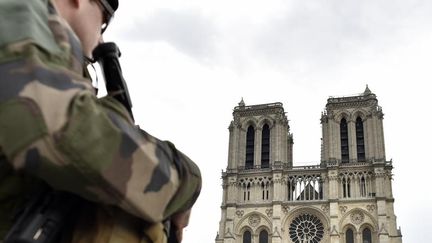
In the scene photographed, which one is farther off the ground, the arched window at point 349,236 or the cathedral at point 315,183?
the cathedral at point 315,183

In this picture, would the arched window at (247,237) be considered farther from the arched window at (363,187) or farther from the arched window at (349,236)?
the arched window at (363,187)

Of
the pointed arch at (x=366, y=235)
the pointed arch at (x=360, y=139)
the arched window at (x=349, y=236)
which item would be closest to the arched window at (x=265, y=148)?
the pointed arch at (x=360, y=139)

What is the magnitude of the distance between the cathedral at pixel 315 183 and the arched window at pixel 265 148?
0.24 ft

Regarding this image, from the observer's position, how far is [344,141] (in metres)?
35.0

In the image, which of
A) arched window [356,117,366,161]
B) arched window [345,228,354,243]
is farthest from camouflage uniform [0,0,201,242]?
arched window [356,117,366,161]

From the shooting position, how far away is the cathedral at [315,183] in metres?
32.1

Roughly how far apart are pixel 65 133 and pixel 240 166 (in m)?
34.8

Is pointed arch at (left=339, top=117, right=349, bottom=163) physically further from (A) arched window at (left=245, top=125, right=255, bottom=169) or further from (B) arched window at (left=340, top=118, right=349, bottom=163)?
(A) arched window at (left=245, top=125, right=255, bottom=169)

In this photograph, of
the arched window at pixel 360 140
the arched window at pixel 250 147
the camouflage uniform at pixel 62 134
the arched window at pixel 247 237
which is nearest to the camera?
the camouflage uniform at pixel 62 134

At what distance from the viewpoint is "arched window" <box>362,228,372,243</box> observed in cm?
3144

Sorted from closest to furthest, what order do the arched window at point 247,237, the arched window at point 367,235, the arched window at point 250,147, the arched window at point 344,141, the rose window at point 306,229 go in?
the arched window at point 367,235 → the rose window at point 306,229 → the arched window at point 247,237 → the arched window at point 344,141 → the arched window at point 250,147

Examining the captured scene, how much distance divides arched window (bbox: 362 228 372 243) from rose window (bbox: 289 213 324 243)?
280 cm

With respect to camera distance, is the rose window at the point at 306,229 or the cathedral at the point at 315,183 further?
the rose window at the point at 306,229

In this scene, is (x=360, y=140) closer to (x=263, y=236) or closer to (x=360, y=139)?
(x=360, y=139)
